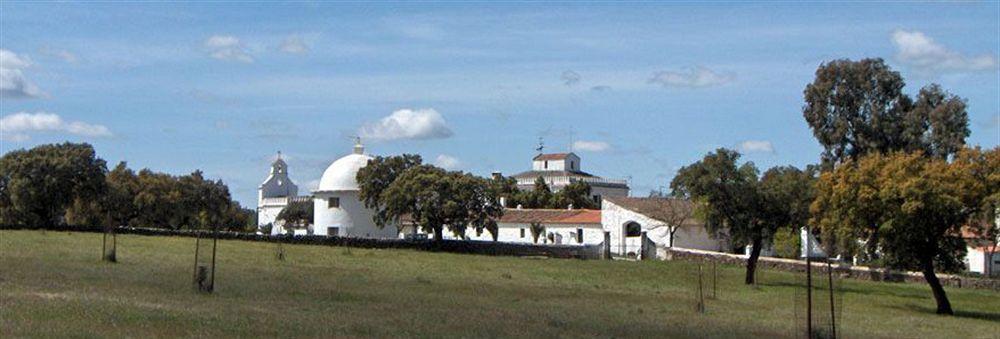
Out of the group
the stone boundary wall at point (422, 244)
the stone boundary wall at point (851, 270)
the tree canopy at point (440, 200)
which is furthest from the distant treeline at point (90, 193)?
the stone boundary wall at point (851, 270)

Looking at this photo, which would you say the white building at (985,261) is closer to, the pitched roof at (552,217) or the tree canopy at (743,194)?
the tree canopy at (743,194)

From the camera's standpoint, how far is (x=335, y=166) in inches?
3750

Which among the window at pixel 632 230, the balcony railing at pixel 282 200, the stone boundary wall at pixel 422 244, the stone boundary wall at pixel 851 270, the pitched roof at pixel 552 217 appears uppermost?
the balcony railing at pixel 282 200

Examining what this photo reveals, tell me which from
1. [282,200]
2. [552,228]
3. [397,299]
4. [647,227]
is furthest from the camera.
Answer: [282,200]

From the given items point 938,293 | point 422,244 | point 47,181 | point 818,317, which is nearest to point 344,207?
point 422,244

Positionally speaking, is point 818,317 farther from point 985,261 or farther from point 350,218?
point 350,218

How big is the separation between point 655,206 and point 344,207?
22641 millimetres

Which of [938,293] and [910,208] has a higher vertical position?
[910,208]

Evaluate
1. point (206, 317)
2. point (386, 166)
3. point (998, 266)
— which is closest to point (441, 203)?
point (386, 166)

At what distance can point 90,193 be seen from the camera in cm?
8456

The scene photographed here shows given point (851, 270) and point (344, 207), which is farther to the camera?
point (344, 207)

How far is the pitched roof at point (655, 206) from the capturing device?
90.4 meters

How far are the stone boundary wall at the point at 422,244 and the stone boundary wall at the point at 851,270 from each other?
6.14 m

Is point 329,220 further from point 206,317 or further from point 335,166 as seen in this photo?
point 206,317
